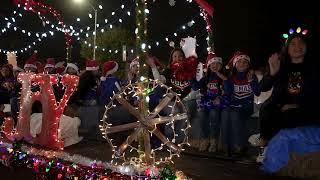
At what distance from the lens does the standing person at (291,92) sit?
6.30 meters

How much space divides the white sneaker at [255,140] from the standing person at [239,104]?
254 mm

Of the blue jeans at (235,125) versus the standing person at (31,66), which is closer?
the blue jeans at (235,125)

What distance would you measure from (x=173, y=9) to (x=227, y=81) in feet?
40.0

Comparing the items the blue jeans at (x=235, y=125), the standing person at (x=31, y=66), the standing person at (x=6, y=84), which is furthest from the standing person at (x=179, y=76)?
the standing person at (x=31, y=66)

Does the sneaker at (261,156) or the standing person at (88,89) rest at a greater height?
the standing person at (88,89)

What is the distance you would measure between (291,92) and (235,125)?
1495 mm

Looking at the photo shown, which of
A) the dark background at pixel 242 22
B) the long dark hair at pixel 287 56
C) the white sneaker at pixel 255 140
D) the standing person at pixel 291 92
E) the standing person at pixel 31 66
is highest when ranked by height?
the dark background at pixel 242 22

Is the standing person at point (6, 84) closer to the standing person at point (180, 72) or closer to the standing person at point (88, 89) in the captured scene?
the standing person at point (88, 89)

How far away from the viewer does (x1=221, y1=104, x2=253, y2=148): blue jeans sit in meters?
7.87

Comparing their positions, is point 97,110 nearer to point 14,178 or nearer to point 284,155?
point 14,178

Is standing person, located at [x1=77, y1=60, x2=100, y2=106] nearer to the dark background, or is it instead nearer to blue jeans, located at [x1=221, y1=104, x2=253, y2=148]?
blue jeans, located at [x1=221, y1=104, x2=253, y2=148]

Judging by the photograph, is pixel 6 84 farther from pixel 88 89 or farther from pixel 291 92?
pixel 291 92

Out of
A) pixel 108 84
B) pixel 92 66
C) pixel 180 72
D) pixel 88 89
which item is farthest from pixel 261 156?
pixel 92 66

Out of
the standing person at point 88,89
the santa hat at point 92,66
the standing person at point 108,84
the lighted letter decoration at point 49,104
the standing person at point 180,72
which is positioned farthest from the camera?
the santa hat at point 92,66
